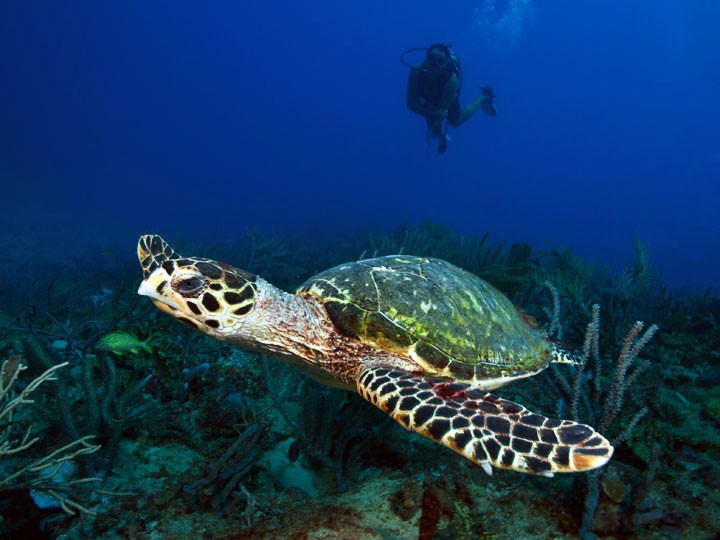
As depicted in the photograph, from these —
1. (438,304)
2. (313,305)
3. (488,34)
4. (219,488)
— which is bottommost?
(219,488)

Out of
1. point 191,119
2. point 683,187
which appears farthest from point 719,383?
point 191,119

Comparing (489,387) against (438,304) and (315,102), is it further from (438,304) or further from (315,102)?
(315,102)

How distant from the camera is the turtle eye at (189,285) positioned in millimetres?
2248

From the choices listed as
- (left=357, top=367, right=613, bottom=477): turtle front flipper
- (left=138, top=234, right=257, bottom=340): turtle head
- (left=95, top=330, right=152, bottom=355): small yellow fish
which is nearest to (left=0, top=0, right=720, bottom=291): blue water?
(left=95, top=330, right=152, bottom=355): small yellow fish

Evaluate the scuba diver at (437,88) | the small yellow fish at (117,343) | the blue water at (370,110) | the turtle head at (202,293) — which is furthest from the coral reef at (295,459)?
the blue water at (370,110)

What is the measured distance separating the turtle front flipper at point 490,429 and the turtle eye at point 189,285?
4.06ft

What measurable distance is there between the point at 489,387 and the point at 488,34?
138740mm

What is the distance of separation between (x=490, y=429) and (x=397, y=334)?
37.3 inches

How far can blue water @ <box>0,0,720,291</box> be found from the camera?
6650 cm

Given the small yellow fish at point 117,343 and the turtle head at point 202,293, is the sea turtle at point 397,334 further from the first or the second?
the small yellow fish at point 117,343

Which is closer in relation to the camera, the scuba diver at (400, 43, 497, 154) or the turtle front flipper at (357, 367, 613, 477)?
the turtle front flipper at (357, 367, 613, 477)

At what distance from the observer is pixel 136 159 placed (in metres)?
85.8

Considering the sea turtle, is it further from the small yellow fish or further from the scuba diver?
the scuba diver

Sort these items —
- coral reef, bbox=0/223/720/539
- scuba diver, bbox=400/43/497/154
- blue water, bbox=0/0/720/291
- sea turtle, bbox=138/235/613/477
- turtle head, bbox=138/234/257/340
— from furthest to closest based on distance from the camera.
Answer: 1. blue water, bbox=0/0/720/291
2. scuba diver, bbox=400/43/497/154
3. turtle head, bbox=138/234/257/340
4. coral reef, bbox=0/223/720/539
5. sea turtle, bbox=138/235/613/477
